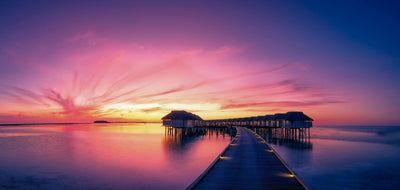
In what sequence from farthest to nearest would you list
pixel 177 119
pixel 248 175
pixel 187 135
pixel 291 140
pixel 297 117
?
1. pixel 187 135
2. pixel 177 119
3. pixel 291 140
4. pixel 297 117
5. pixel 248 175

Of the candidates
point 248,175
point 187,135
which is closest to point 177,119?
point 187,135

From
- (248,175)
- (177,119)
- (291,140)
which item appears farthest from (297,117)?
(248,175)

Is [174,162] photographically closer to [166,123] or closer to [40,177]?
[40,177]

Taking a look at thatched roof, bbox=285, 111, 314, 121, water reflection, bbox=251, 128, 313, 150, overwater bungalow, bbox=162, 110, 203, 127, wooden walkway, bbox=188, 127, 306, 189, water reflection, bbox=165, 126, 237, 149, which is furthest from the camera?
overwater bungalow, bbox=162, 110, 203, 127

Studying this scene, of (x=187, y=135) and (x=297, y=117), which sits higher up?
(x=297, y=117)

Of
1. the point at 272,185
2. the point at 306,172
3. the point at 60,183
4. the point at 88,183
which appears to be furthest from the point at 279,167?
the point at 60,183

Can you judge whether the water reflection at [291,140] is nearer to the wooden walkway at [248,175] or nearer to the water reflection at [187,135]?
the water reflection at [187,135]

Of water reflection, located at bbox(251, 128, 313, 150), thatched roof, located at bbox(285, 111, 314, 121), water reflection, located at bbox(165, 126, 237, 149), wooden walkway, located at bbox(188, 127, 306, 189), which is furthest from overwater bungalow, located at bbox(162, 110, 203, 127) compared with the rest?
wooden walkway, located at bbox(188, 127, 306, 189)

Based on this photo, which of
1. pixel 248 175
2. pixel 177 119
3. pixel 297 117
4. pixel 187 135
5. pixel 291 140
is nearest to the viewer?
Result: pixel 248 175

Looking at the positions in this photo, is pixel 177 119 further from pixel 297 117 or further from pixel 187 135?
pixel 297 117

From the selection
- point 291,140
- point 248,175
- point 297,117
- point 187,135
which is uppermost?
point 297,117

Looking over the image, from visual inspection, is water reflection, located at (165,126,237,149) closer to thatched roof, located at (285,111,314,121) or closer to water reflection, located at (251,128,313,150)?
water reflection, located at (251,128,313,150)

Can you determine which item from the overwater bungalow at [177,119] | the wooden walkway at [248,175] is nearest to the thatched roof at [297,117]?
the overwater bungalow at [177,119]

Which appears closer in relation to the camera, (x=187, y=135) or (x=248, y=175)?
(x=248, y=175)
